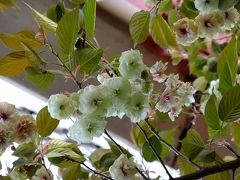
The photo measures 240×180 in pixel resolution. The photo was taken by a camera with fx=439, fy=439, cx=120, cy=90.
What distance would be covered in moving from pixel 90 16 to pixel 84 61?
0.06m

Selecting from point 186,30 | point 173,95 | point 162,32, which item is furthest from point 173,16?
point 173,95

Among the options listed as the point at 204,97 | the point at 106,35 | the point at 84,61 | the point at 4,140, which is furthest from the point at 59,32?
the point at 106,35

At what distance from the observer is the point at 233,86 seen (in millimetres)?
606

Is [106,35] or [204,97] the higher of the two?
[204,97]

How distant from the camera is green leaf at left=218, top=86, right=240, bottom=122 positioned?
1.90 feet

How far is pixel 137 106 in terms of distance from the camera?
0.57 m

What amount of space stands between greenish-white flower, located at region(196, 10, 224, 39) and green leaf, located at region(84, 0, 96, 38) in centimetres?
17

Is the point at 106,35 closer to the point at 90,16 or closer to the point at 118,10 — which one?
the point at 118,10

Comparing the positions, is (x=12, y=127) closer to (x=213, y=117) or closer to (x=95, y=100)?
(x=95, y=100)

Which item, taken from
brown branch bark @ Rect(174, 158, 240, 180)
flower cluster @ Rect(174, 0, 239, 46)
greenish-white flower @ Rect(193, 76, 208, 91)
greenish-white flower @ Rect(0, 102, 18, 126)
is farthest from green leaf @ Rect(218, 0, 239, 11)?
greenish-white flower @ Rect(193, 76, 208, 91)

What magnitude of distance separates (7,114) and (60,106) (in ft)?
0.26

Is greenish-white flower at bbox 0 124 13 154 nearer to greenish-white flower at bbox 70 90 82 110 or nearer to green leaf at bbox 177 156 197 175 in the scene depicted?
greenish-white flower at bbox 70 90 82 110

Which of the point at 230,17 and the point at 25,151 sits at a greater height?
the point at 230,17

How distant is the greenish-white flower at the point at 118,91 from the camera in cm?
55
